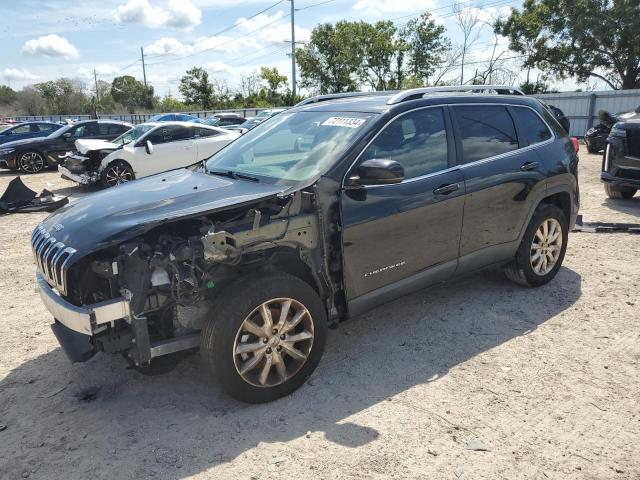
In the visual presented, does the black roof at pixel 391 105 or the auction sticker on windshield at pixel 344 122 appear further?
the black roof at pixel 391 105

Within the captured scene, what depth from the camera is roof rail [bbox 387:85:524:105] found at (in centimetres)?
400

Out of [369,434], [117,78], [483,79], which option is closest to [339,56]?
[483,79]

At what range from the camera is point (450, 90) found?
4.38 m

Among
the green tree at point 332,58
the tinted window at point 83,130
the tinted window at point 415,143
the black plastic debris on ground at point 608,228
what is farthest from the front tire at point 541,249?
the green tree at point 332,58

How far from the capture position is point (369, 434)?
2.99 m

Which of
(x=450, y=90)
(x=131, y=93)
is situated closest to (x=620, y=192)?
(x=450, y=90)

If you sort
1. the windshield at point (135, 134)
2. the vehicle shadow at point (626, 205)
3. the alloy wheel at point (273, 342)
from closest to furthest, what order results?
the alloy wheel at point (273, 342) < the vehicle shadow at point (626, 205) < the windshield at point (135, 134)

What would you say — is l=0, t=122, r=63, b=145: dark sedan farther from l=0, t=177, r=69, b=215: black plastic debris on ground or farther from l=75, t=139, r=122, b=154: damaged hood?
l=0, t=177, r=69, b=215: black plastic debris on ground

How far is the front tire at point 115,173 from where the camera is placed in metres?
11.7

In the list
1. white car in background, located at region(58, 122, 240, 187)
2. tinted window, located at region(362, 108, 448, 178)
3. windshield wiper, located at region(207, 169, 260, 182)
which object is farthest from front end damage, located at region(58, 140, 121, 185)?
tinted window, located at region(362, 108, 448, 178)

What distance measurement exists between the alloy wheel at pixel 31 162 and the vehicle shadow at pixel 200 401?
13.9 meters

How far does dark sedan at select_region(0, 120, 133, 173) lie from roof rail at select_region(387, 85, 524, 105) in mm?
14002

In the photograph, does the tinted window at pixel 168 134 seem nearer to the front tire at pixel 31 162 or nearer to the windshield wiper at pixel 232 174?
the front tire at pixel 31 162

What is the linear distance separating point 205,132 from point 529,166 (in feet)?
32.3
